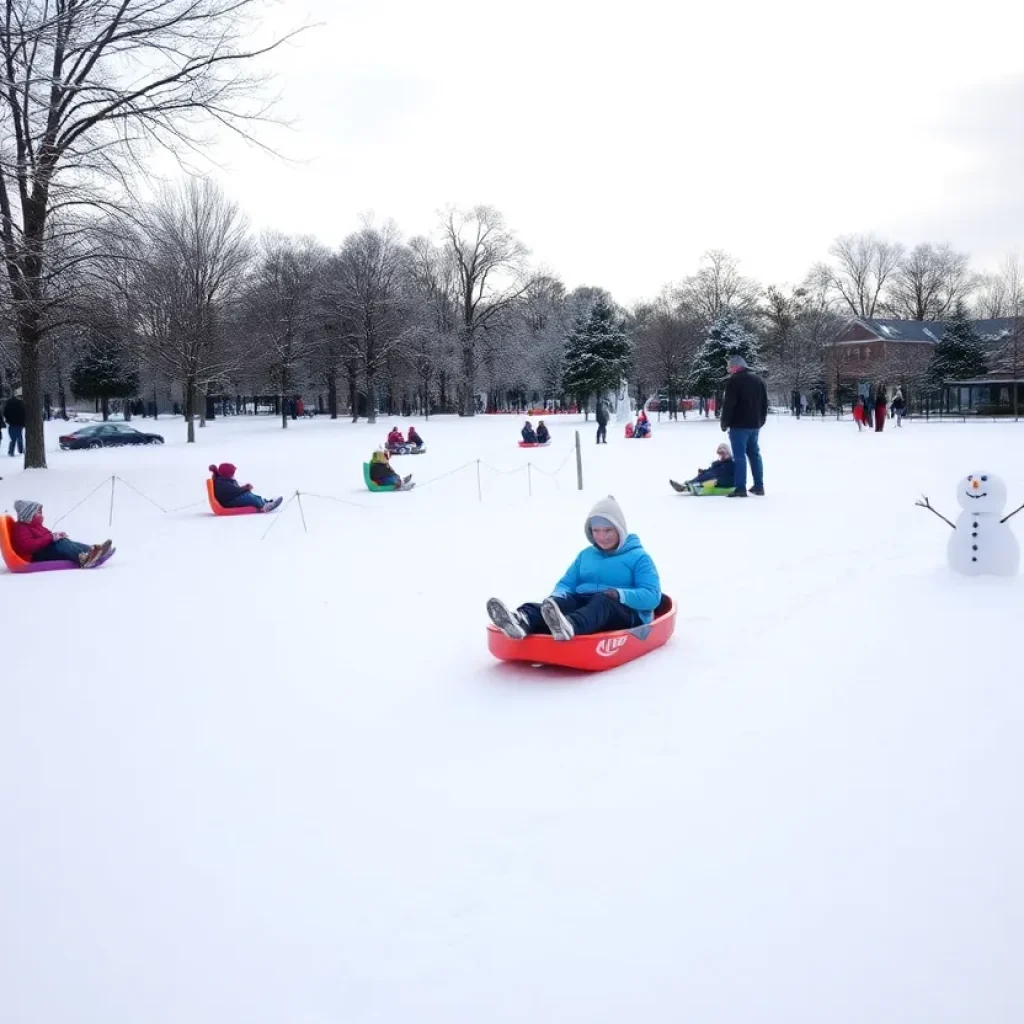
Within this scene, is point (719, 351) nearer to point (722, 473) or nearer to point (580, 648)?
point (722, 473)

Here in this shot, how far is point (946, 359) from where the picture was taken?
5284 cm

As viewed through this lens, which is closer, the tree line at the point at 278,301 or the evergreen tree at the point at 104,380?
the tree line at the point at 278,301

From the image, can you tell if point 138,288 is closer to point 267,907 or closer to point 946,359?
point 267,907

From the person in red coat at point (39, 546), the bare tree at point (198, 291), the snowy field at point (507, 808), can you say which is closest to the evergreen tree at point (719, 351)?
the bare tree at point (198, 291)

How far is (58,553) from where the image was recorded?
10078 millimetres

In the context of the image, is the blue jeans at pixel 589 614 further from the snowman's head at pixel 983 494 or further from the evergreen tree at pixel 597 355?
the evergreen tree at pixel 597 355

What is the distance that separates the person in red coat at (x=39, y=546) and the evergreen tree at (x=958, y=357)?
51.7 meters

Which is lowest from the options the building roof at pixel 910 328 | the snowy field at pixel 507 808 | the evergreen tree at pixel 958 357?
the snowy field at pixel 507 808

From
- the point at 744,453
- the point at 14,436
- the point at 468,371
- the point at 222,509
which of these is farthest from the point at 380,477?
Answer: the point at 468,371

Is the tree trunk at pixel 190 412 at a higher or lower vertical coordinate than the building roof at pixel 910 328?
lower

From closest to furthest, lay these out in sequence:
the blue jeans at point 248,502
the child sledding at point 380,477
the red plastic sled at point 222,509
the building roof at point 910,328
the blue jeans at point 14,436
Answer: the red plastic sled at point 222,509
the blue jeans at point 248,502
the child sledding at point 380,477
the blue jeans at point 14,436
the building roof at point 910,328

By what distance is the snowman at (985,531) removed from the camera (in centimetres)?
717

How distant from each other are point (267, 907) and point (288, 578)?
6219mm

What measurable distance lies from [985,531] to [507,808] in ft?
17.4
